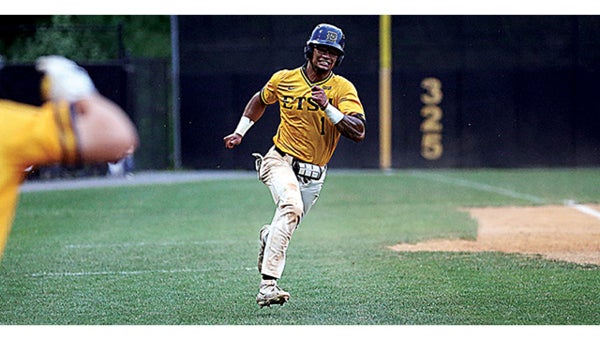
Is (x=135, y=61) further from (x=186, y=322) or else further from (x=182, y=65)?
(x=186, y=322)

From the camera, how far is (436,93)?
21.2 meters

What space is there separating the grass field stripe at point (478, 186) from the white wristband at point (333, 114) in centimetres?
855

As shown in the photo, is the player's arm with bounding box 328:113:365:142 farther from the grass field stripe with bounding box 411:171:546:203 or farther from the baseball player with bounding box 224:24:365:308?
the grass field stripe with bounding box 411:171:546:203

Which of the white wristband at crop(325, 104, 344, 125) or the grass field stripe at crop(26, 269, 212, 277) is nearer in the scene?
the white wristband at crop(325, 104, 344, 125)

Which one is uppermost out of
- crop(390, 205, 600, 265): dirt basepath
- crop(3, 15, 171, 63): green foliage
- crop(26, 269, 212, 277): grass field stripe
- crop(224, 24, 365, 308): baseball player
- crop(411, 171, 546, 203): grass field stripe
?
crop(3, 15, 171, 63): green foliage

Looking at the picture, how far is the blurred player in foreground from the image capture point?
3.81 metres

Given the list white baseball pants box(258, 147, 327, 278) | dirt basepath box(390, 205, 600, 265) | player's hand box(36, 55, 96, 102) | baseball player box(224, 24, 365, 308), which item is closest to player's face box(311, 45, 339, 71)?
baseball player box(224, 24, 365, 308)

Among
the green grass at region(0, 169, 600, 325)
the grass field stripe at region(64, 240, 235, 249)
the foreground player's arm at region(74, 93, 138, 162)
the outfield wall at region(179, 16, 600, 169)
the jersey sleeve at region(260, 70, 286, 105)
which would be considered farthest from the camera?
the outfield wall at region(179, 16, 600, 169)

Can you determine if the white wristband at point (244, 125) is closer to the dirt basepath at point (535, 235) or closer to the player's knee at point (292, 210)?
the player's knee at point (292, 210)

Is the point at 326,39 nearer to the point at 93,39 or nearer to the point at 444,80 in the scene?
the point at 444,80

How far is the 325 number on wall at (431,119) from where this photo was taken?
21172mm

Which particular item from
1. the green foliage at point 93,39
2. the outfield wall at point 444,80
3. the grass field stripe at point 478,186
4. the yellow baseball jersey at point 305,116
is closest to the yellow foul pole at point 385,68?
the outfield wall at point 444,80

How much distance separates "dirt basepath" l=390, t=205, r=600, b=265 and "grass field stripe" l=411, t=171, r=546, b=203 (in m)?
1.43
